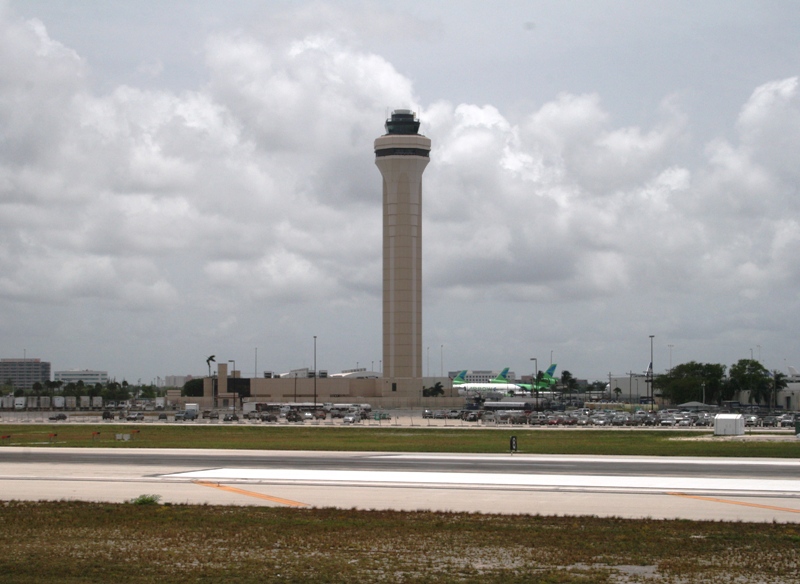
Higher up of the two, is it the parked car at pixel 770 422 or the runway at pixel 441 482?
the runway at pixel 441 482

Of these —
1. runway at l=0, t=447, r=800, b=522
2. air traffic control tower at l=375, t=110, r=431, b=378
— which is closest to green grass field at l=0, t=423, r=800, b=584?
runway at l=0, t=447, r=800, b=522

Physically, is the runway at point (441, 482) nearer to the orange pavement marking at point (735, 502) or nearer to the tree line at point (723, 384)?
the orange pavement marking at point (735, 502)

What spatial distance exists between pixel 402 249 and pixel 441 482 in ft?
479

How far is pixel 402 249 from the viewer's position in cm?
18100

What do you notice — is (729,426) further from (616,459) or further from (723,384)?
(723,384)

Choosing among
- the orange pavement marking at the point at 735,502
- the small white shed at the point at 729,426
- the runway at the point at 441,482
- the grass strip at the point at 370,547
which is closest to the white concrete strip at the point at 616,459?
the runway at the point at 441,482

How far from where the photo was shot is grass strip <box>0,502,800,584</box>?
1969cm

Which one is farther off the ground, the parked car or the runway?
the runway

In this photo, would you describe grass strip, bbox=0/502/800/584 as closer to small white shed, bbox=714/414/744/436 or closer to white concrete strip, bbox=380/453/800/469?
white concrete strip, bbox=380/453/800/469

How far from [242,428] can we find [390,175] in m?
97.8

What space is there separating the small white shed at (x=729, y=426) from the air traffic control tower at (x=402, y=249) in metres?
111

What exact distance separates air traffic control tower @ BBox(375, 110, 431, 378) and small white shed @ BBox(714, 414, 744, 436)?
11078 centimetres

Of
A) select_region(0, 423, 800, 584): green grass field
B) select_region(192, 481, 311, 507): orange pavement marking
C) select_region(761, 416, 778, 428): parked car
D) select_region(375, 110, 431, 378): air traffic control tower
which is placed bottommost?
select_region(761, 416, 778, 428): parked car

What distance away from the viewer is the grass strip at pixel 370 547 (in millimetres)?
19688
